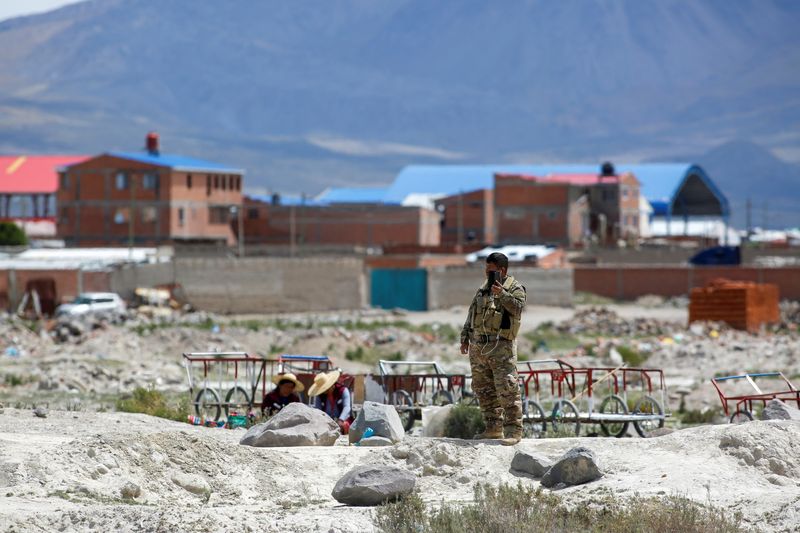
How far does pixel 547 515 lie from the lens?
1134cm

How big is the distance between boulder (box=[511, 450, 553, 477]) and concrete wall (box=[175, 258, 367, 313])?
124 feet

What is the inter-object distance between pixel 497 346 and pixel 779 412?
364cm

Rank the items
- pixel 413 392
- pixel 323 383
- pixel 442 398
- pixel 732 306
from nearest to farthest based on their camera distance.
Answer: pixel 323 383 < pixel 413 392 < pixel 442 398 < pixel 732 306

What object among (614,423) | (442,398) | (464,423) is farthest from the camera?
(442,398)

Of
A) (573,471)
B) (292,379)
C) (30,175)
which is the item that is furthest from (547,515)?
(30,175)

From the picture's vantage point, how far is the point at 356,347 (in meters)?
36.9

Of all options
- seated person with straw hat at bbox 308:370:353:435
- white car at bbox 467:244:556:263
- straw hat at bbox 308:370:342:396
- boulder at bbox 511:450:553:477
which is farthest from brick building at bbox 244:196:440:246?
boulder at bbox 511:450:553:477

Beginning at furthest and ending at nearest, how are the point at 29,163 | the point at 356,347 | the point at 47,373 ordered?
the point at 29,163, the point at 356,347, the point at 47,373

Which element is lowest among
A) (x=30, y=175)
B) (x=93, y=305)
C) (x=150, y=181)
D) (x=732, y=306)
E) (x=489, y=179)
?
(x=93, y=305)

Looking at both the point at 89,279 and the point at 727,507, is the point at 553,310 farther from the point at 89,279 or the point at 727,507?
the point at 727,507

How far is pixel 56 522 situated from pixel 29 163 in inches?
3617

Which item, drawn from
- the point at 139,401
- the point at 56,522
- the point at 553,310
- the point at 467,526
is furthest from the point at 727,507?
the point at 553,310

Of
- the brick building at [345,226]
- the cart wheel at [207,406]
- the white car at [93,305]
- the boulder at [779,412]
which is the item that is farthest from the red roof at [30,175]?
the boulder at [779,412]

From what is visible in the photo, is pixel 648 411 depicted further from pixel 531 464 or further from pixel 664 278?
pixel 664 278
